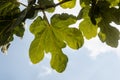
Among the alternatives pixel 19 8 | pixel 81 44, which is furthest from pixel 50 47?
pixel 19 8

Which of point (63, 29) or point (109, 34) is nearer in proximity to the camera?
point (109, 34)

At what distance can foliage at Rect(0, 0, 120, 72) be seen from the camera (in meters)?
2.43

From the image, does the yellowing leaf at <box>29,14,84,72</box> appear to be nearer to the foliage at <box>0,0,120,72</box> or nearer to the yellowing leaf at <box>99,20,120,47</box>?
the foliage at <box>0,0,120,72</box>

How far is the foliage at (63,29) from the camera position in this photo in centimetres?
243

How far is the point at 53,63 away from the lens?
8.95 ft

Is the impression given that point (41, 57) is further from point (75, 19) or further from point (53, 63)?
point (75, 19)

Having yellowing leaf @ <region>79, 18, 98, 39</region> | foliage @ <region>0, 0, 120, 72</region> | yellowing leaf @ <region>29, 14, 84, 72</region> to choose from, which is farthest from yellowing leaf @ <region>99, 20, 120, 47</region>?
yellowing leaf @ <region>29, 14, 84, 72</region>

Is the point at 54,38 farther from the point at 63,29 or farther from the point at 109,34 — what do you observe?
the point at 109,34

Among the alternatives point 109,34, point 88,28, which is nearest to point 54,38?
point 88,28

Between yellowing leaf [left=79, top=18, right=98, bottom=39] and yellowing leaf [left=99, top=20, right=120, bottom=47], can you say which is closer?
yellowing leaf [left=99, top=20, right=120, bottom=47]

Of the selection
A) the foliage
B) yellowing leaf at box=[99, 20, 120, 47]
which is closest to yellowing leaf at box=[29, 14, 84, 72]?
the foliage

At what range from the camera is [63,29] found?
2.75 m

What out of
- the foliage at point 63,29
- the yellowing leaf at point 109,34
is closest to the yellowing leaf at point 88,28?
the foliage at point 63,29

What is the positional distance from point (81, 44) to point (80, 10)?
0.97 ft
